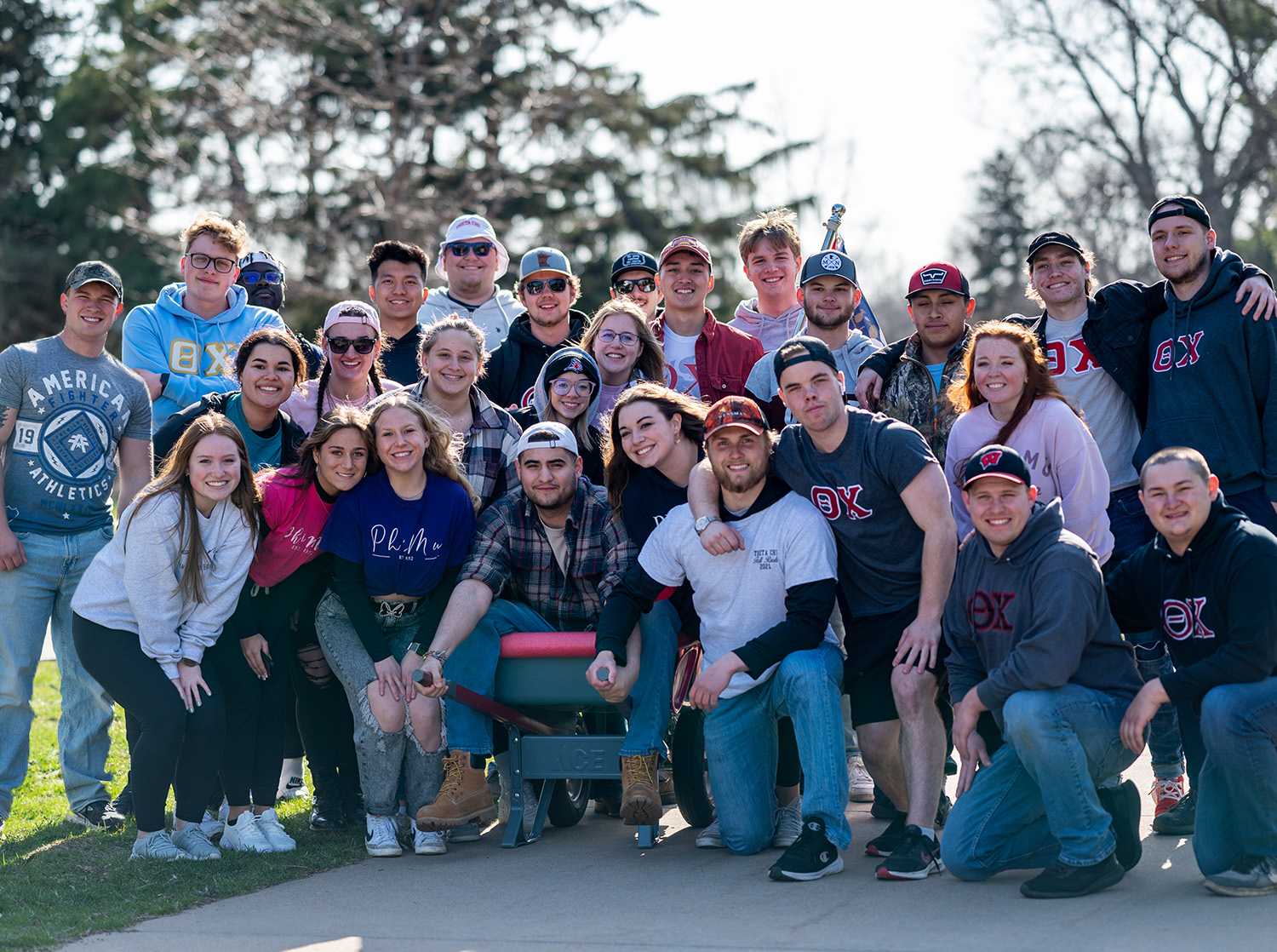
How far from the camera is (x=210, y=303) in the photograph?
255 inches

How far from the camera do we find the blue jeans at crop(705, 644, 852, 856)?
468 centimetres

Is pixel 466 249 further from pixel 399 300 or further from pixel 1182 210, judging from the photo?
pixel 1182 210

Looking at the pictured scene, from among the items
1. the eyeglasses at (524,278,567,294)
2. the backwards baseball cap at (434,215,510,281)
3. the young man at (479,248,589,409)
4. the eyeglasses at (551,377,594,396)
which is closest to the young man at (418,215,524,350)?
the backwards baseball cap at (434,215,510,281)

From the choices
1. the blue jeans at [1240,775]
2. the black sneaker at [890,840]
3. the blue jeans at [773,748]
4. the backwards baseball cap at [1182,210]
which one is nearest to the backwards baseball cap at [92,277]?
the blue jeans at [773,748]

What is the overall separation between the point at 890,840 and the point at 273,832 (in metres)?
2.62

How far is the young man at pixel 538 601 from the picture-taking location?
5109 millimetres

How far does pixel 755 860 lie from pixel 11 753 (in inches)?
133

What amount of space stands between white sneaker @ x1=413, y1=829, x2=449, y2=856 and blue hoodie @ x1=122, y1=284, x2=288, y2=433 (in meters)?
2.60

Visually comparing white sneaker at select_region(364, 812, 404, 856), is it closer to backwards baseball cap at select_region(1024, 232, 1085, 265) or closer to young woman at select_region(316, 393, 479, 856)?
young woman at select_region(316, 393, 479, 856)

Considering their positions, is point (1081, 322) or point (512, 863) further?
point (1081, 322)

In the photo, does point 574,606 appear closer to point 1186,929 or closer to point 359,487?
point 359,487

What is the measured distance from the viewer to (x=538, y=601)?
555 cm

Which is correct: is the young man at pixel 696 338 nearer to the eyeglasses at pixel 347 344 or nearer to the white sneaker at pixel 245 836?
the eyeglasses at pixel 347 344

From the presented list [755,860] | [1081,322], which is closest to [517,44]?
[1081,322]
